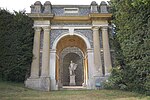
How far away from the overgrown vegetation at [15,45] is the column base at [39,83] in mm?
1099

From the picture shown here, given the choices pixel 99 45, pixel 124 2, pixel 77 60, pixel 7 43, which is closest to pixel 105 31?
pixel 99 45

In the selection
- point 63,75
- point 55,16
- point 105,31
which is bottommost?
point 63,75

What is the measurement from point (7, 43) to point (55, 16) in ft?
14.7

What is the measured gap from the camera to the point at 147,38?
1155 cm

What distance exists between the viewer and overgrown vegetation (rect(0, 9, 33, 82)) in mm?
17906

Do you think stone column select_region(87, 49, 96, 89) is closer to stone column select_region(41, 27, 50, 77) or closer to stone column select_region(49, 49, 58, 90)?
stone column select_region(49, 49, 58, 90)

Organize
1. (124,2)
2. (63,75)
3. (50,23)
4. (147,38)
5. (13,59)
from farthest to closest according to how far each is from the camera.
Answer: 1. (63,75)
2. (50,23)
3. (13,59)
4. (124,2)
5. (147,38)

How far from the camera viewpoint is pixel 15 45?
60.8 feet

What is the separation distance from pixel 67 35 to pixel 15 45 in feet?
14.3

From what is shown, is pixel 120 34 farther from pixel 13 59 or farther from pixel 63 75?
pixel 63 75

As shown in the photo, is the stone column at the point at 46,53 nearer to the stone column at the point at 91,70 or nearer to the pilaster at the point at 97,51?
the stone column at the point at 91,70

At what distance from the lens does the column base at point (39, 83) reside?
17.2m

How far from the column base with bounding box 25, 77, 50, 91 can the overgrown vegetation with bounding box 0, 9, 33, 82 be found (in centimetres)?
110

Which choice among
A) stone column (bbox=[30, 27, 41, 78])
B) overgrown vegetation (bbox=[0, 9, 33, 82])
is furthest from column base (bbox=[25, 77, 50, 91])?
overgrown vegetation (bbox=[0, 9, 33, 82])
